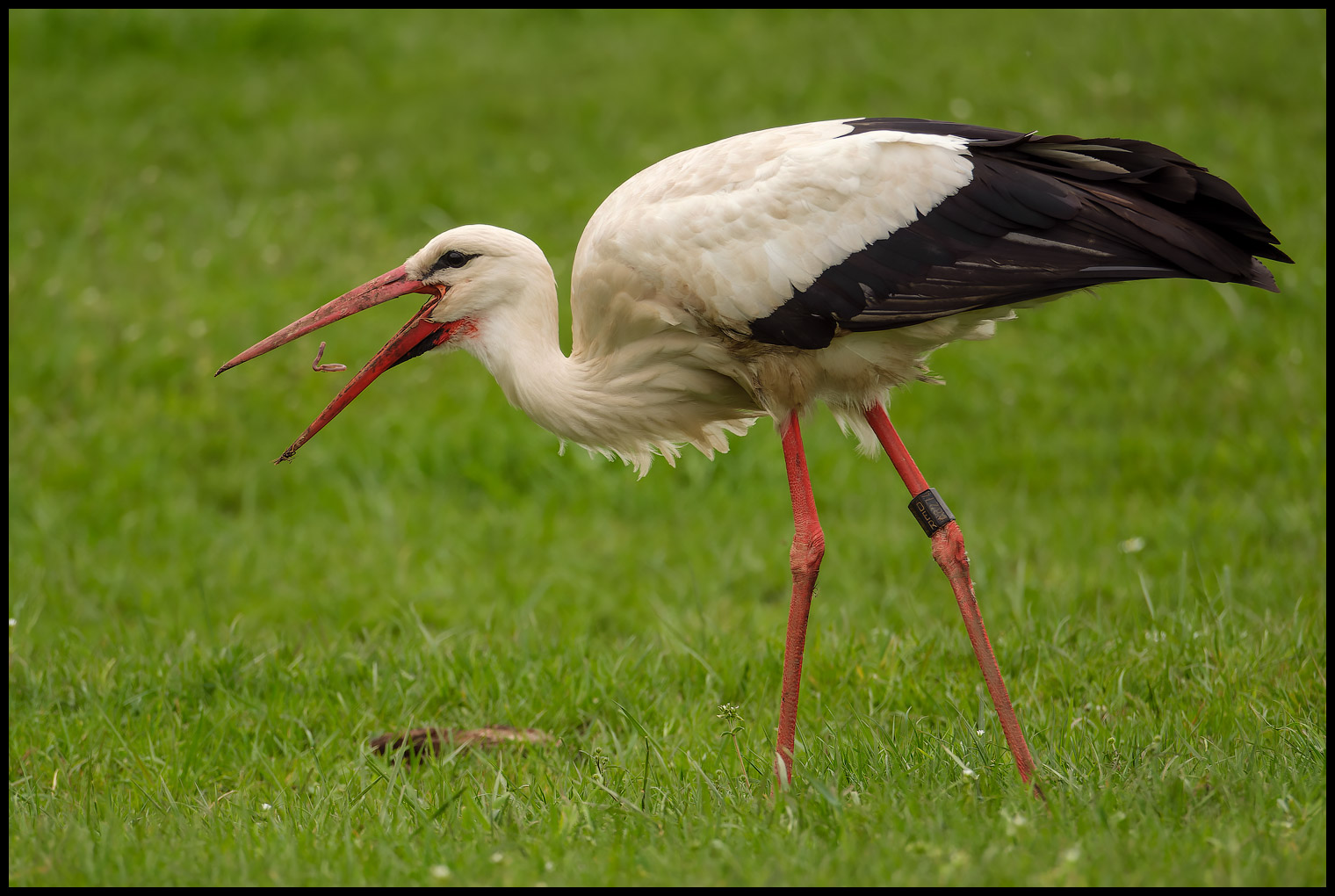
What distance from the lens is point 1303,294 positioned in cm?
792

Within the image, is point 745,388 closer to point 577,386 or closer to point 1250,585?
point 577,386

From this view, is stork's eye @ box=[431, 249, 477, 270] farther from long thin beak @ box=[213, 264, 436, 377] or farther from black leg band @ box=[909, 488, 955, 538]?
black leg band @ box=[909, 488, 955, 538]

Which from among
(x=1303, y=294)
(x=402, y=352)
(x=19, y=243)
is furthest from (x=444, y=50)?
(x=402, y=352)

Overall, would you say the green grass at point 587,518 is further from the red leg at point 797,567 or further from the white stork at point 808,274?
the white stork at point 808,274

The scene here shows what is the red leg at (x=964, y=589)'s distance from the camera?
360cm

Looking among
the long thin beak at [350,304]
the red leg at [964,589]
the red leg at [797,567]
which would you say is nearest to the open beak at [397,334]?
the long thin beak at [350,304]

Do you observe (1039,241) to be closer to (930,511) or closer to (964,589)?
(930,511)

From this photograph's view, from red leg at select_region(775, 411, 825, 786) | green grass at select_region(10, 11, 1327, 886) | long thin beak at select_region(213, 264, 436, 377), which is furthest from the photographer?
long thin beak at select_region(213, 264, 436, 377)

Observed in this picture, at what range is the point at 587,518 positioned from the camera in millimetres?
6914

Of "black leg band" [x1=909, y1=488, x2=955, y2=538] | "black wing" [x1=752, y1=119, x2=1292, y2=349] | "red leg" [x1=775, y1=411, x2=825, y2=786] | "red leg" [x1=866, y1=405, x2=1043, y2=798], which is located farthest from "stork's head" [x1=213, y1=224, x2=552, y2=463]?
"black leg band" [x1=909, y1=488, x2=955, y2=538]

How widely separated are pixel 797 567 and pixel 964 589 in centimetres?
54

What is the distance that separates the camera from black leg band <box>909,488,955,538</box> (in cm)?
412

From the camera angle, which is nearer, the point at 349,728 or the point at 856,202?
the point at 856,202

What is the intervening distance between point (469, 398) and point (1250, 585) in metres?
4.49
